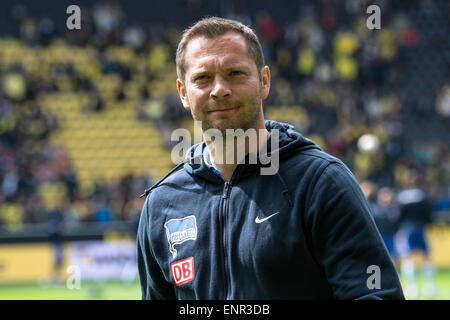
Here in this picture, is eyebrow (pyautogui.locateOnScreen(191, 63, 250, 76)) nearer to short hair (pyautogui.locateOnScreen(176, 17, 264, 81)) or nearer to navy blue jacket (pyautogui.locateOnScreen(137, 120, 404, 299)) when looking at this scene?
short hair (pyautogui.locateOnScreen(176, 17, 264, 81))

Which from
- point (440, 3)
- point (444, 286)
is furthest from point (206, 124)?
point (440, 3)

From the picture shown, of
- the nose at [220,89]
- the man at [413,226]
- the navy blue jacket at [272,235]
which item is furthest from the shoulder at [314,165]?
the man at [413,226]

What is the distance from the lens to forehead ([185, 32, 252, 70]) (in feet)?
8.71

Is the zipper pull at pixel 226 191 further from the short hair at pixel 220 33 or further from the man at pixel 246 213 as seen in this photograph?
the short hair at pixel 220 33

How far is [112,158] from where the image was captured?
66.2 feet

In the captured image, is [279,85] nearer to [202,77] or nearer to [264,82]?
[264,82]

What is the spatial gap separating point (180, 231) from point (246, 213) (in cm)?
30

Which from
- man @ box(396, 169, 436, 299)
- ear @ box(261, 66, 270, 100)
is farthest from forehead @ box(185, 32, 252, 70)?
man @ box(396, 169, 436, 299)

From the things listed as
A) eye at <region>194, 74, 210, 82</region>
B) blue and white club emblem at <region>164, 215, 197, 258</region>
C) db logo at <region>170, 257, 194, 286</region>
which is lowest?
db logo at <region>170, 257, 194, 286</region>

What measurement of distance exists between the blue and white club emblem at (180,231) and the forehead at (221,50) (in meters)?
0.61

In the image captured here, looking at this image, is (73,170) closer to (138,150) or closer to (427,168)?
(138,150)

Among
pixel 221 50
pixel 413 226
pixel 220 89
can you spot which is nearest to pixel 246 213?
pixel 220 89

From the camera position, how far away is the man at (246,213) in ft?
7.93

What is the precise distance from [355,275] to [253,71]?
0.85 m
